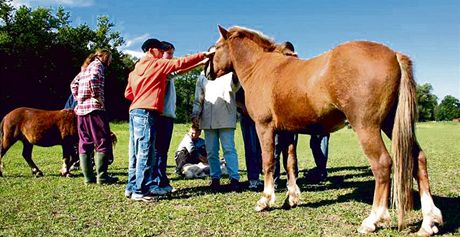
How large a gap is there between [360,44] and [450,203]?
2.94 meters

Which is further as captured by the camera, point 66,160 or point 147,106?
point 66,160

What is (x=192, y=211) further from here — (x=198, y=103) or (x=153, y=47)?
(x=153, y=47)

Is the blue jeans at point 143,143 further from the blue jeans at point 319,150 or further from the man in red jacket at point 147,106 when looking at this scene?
the blue jeans at point 319,150

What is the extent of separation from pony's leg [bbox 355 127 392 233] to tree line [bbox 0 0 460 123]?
29.6 meters

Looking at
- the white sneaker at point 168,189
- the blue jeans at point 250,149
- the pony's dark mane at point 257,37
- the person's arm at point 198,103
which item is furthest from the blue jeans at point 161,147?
the pony's dark mane at point 257,37

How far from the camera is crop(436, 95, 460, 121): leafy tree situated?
14688cm

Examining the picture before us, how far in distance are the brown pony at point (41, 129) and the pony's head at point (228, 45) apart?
4.41 metres

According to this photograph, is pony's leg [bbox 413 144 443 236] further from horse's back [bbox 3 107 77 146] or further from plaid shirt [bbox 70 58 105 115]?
horse's back [bbox 3 107 77 146]

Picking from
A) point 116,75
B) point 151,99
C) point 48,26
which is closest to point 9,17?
point 48,26

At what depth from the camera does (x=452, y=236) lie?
4078 millimetres

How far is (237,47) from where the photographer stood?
6180 mm

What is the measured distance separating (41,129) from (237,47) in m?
5.40

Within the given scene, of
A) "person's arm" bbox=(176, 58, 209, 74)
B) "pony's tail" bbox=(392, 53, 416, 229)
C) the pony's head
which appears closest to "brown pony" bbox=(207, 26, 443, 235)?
"pony's tail" bbox=(392, 53, 416, 229)

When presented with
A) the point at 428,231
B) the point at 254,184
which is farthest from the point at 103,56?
the point at 428,231
